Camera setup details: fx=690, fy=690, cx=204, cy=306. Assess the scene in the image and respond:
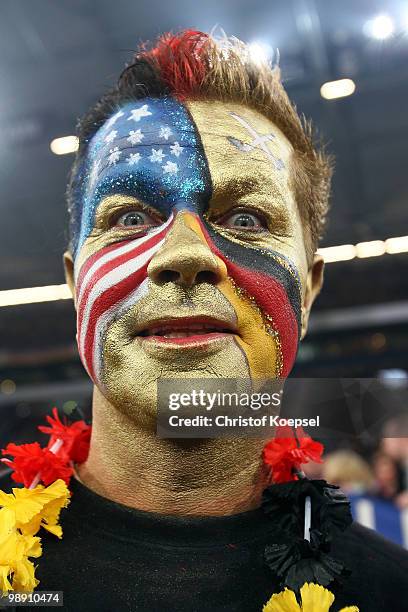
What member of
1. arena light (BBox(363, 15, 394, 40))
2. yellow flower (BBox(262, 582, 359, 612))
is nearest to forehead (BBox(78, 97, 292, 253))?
arena light (BBox(363, 15, 394, 40))

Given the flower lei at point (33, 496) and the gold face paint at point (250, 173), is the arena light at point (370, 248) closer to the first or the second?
the gold face paint at point (250, 173)

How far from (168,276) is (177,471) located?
0.27 metres

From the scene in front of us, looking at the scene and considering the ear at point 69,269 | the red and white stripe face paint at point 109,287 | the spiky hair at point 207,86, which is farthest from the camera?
the ear at point 69,269

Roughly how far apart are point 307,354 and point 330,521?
28 cm

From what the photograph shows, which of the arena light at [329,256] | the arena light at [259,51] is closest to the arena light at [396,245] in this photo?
the arena light at [329,256]

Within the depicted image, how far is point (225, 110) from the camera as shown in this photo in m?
1.04

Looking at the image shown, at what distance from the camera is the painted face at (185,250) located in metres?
0.89

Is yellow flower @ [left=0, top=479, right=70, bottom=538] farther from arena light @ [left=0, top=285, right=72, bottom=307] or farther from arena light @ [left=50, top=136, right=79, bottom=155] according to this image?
arena light @ [left=50, top=136, right=79, bottom=155]

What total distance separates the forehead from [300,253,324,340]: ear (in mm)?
165

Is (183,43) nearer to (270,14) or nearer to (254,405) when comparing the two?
(270,14)

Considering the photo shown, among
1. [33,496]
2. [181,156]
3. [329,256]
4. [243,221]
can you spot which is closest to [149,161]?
[181,156]

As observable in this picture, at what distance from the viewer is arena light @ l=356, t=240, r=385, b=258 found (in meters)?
1.20

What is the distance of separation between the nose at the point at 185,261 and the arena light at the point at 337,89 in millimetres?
384

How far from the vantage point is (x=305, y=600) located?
831mm
